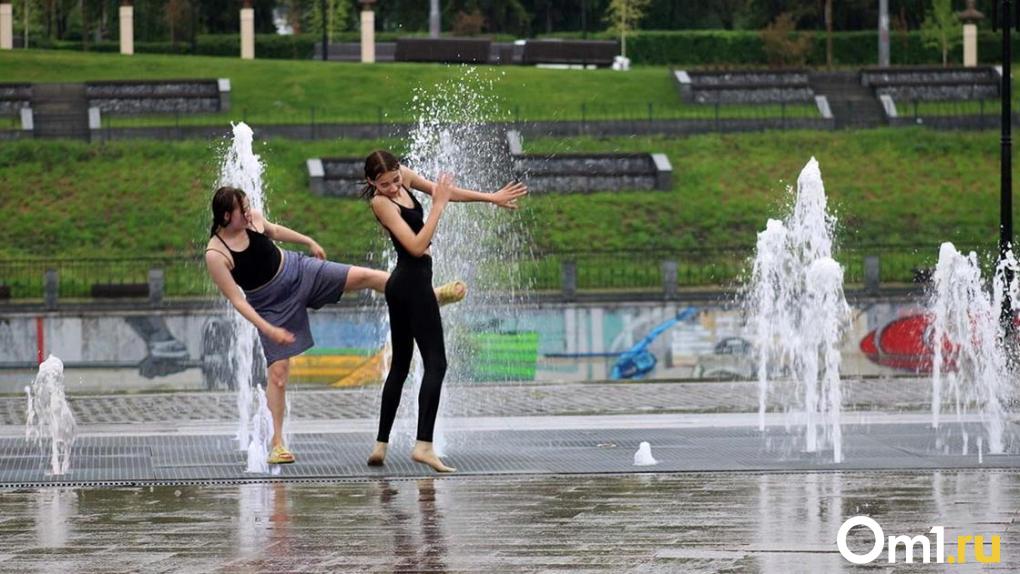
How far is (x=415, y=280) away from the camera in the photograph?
35.2 ft

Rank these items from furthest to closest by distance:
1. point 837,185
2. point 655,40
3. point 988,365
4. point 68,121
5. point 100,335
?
point 655,40
point 68,121
point 837,185
point 100,335
point 988,365

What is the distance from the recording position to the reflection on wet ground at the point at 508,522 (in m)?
7.29

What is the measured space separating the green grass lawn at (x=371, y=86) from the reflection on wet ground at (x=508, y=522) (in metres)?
35.7

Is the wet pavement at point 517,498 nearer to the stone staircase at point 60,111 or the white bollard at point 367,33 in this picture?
the stone staircase at point 60,111

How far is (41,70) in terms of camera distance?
52688mm

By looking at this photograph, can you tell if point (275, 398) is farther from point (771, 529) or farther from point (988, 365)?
point (988, 365)

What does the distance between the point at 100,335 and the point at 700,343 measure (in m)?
9.74

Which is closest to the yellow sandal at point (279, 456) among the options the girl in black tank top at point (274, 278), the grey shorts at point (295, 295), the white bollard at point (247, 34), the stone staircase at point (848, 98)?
the girl in black tank top at point (274, 278)

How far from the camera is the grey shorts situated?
35.8ft

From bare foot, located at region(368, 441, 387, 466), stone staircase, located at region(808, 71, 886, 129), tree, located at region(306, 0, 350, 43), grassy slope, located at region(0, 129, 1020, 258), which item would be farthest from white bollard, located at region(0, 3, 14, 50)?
bare foot, located at region(368, 441, 387, 466)

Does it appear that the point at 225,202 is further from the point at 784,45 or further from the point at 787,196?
the point at 784,45

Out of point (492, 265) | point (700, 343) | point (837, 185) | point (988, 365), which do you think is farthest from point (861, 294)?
point (988, 365)

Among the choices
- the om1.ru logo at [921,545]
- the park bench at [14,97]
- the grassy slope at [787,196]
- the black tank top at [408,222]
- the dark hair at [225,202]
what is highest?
the park bench at [14,97]

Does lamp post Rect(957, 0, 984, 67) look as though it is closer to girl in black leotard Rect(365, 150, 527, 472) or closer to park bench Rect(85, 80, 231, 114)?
park bench Rect(85, 80, 231, 114)
